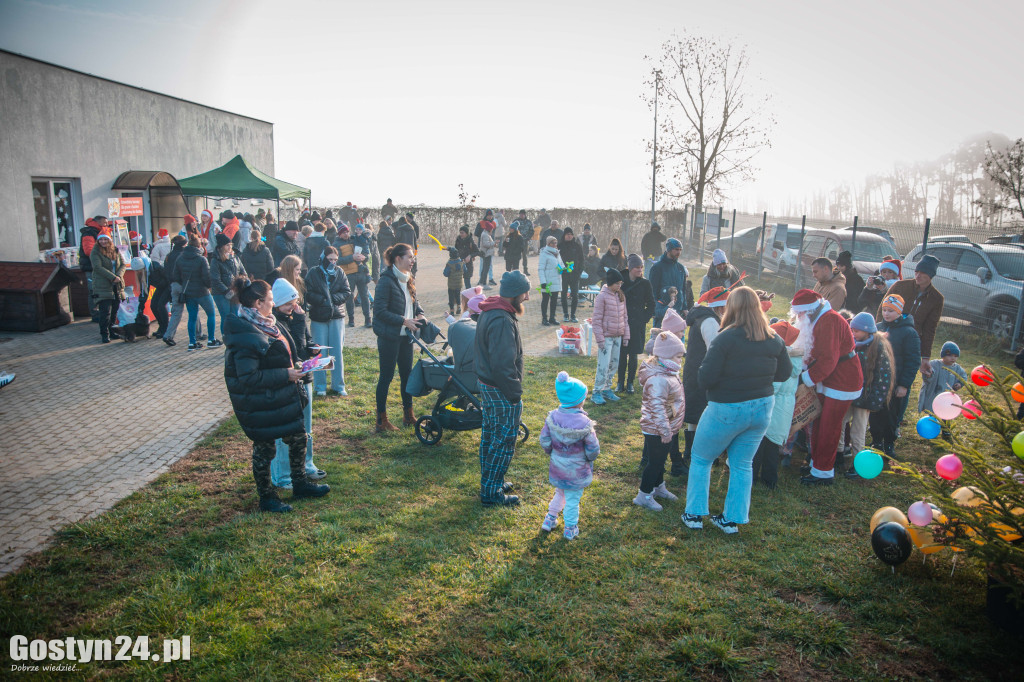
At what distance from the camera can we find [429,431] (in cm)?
678

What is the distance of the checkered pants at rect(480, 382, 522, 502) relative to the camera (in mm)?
5164

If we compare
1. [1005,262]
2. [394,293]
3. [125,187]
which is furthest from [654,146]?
[394,293]

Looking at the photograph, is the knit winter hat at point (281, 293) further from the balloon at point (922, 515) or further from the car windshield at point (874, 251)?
the car windshield at point (874, 251)

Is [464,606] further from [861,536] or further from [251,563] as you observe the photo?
[861,536]

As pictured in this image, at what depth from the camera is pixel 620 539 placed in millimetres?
4883

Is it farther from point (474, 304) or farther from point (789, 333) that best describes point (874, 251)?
point (474, 304)

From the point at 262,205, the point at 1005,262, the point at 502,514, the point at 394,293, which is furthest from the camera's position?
the point at 262,205

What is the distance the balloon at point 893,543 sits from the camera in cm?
429

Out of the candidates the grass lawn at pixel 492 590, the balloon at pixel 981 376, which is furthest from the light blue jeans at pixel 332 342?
the balloon at pixel 981 376

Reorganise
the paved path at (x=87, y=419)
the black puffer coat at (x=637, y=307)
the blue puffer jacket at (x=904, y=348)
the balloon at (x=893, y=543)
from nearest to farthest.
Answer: the balloon at (x=893, y=543) → the paved path at (x=87, y=419) → the blue puffer jacket at (x=904, y=348) → the black puffer coat at (x=637, y=307)

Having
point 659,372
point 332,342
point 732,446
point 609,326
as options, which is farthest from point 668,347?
→ point 332,342

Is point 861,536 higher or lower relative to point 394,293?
lower

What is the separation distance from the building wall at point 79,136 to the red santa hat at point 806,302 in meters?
15.9

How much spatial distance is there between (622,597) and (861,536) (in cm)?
239
